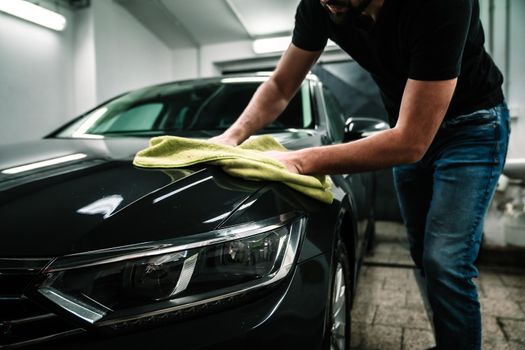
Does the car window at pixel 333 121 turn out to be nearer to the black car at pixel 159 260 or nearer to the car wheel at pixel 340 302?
the car wheel at pixel 340 302

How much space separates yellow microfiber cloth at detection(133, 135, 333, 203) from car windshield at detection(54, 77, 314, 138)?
51 cm

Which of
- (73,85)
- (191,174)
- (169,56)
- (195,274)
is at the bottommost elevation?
(195,274)

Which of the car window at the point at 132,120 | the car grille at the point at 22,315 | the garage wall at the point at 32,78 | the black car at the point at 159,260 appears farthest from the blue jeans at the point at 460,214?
the garage wall at the point at 32,78

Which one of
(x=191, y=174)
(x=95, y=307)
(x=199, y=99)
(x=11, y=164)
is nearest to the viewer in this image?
(x=95, y=307)

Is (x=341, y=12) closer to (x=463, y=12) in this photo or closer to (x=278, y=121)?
(x=463, y=12)

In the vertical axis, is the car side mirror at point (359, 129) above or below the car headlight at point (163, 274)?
above

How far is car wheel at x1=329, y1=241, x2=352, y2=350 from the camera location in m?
0.96

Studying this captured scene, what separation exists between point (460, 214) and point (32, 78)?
374cm

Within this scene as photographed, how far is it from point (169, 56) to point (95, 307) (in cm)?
517

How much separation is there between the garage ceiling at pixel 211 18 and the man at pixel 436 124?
10.8 feet

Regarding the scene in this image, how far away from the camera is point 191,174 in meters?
0.80

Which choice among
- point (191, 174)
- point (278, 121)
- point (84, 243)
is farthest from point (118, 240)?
point (278, 121)

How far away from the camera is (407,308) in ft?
6.39

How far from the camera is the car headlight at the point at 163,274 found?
597mm
